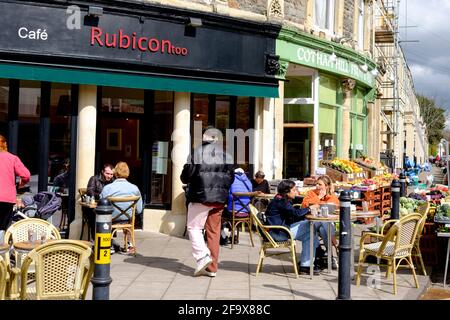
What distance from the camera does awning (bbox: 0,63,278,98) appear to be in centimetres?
920

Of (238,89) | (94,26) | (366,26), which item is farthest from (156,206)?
(366,26)

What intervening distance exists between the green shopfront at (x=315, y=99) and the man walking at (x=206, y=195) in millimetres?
5954

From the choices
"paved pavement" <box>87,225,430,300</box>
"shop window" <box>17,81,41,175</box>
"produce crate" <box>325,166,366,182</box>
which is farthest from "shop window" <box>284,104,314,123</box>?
"shop window" <box>17,81,41,175</box>

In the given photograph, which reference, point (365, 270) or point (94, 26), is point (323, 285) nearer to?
point (365, 270)

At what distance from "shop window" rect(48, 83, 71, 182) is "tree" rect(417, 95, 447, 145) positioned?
6912cm

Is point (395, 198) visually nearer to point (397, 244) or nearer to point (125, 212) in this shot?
point (397, 244)

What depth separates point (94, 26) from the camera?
972cm

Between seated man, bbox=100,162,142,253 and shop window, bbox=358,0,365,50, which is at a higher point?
shop window, bbox=358,0,365,50

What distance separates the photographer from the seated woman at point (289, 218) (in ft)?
23.7

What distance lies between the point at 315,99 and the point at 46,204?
8.02 meters

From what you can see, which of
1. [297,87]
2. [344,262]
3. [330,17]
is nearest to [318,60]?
[297,87]

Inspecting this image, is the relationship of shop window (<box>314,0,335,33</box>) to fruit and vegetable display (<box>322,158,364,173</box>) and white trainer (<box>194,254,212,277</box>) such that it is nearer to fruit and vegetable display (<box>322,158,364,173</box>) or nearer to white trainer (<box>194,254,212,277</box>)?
fruit and vegetable display (<box>322,158,364,173</box>)

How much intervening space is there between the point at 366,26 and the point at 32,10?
12574 millimetres
